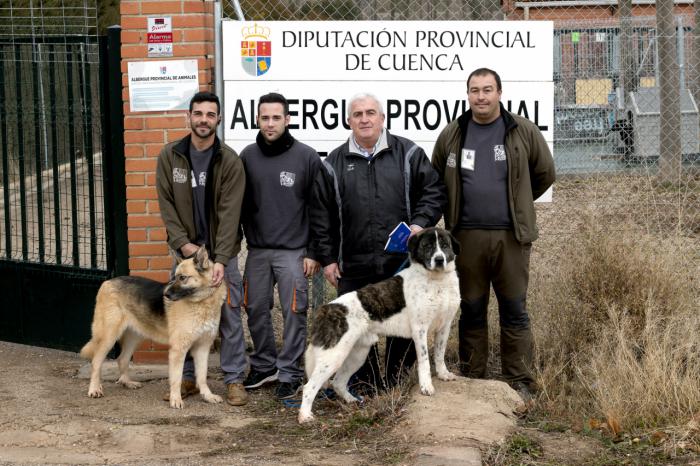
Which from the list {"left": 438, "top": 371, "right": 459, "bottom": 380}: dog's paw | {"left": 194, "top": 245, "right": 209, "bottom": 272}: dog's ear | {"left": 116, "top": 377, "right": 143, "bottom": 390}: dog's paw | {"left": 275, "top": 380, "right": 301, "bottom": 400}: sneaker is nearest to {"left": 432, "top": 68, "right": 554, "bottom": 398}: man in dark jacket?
{"left": 438, "top": 371, "right": 459, "bottom": 380}: dog's paw

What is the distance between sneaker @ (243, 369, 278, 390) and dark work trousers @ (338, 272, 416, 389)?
67cm

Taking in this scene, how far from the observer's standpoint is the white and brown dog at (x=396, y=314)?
5.52 meters

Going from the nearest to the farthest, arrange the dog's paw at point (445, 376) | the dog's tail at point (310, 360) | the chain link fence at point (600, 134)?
the dog's tail at point (310, 360) < the dog's paw at point (445, 376) < the chain link fence at point (600, 134)

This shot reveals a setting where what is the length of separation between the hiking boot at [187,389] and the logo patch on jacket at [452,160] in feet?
7.72

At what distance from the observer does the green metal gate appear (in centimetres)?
706

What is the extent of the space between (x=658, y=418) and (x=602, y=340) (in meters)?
1.09

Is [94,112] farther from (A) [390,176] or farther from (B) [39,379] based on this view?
(A) [390,176]

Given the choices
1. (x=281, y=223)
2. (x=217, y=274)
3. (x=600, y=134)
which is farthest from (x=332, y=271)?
(x=600, y=134)

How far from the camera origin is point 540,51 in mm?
7031

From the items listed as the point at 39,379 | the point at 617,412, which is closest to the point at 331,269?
the point at 617,412

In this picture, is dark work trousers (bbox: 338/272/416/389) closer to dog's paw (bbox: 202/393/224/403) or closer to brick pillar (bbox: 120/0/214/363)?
dog's paw (bbox: 202/393/224/403)

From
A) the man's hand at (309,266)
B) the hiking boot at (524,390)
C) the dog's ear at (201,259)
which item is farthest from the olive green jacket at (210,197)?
the hiking boot at (524,390)

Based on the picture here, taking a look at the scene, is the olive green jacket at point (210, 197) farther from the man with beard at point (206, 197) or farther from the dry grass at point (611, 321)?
the dry grass at point (611, 321)

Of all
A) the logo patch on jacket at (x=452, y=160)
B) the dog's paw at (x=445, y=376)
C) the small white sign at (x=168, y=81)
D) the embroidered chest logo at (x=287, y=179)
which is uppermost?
the small white sign at (x=168, y=81)
